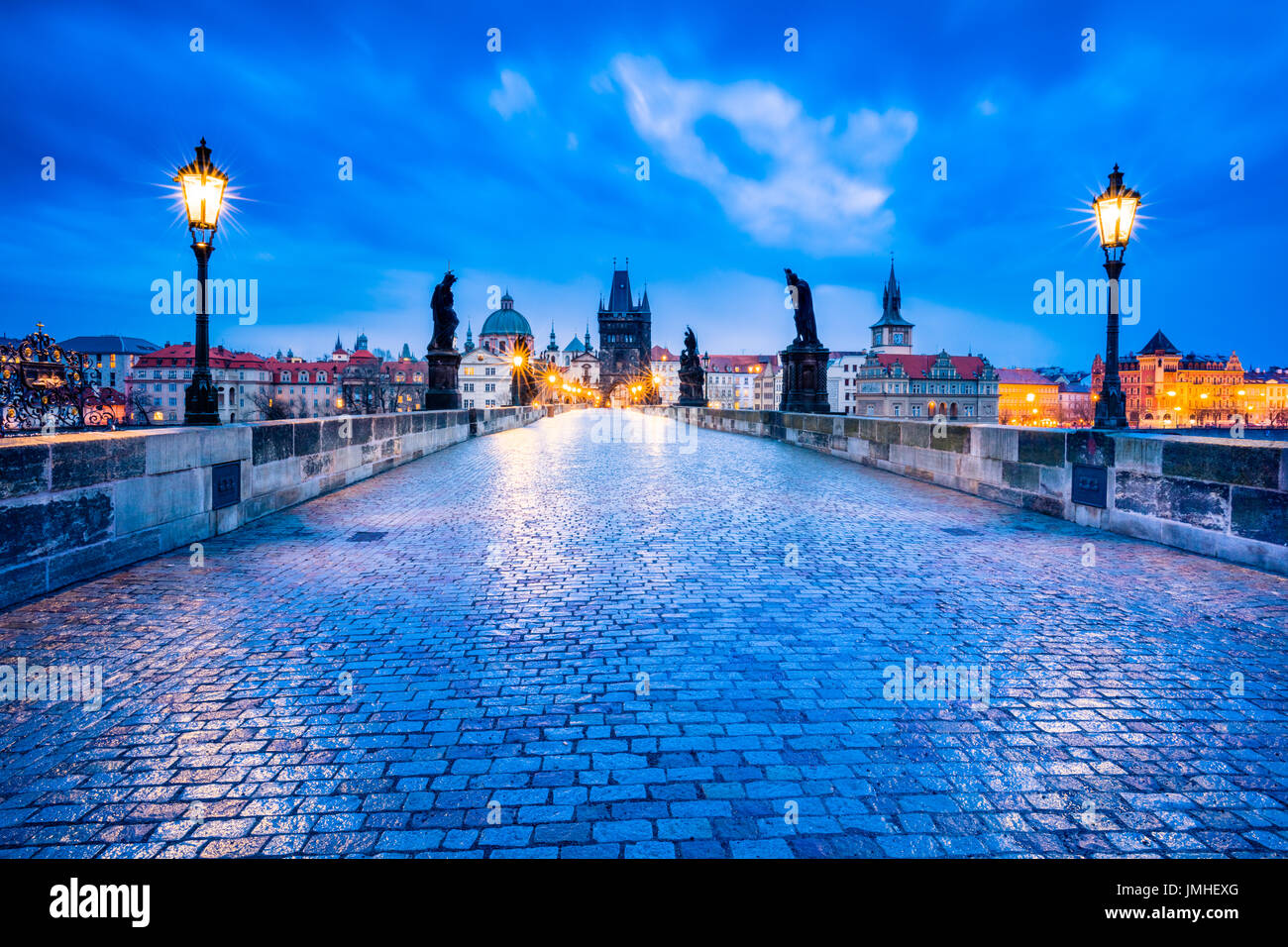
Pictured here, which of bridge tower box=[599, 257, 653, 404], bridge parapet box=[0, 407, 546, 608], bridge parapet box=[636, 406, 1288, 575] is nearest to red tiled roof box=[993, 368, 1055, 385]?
bridge tower box=[599, 257, 653, 404]

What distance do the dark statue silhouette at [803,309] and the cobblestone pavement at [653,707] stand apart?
17051 millimetres

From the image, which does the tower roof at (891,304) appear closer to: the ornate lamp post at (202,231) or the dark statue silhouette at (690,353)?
the dark statue silhouette at (690,353)

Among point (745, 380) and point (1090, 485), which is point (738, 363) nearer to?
point (745, 380)

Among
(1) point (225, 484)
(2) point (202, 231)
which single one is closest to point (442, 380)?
(2) point (202, 231)

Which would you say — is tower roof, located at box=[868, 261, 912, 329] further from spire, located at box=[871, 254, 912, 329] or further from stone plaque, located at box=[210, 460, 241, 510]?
stone plaque, located at box=[210, 460, 241, 510]

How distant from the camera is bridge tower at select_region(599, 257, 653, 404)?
15188 cm

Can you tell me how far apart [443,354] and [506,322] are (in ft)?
417

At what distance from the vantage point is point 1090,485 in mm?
8211
